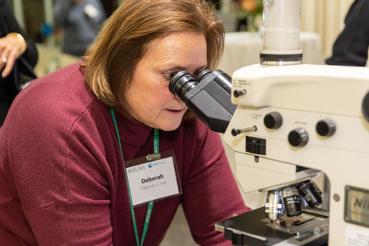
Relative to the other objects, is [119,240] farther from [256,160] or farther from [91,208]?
[256,160]

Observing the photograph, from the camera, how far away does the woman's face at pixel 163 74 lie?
1220 mm

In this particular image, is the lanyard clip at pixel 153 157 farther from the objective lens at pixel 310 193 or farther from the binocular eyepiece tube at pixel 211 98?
the objective lens at pixel 310 193

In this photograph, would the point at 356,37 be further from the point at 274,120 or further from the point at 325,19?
the point at 325,19

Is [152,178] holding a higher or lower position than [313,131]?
lower

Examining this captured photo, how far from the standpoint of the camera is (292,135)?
942mm

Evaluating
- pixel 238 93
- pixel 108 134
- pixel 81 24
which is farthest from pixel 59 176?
pixel 81 24

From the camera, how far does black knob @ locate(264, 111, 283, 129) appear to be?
96 centimetres

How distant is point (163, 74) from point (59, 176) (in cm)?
31

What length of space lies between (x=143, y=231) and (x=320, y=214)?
1.68 feet

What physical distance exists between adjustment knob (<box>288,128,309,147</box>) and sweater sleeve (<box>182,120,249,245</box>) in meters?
0.57

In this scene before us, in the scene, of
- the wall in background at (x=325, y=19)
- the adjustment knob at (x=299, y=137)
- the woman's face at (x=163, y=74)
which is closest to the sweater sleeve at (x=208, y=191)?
the woman's face at (x=163, y=74)

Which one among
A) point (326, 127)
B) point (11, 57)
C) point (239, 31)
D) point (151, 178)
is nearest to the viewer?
point (326, 127)

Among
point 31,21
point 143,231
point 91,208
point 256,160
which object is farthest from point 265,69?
point 31,21

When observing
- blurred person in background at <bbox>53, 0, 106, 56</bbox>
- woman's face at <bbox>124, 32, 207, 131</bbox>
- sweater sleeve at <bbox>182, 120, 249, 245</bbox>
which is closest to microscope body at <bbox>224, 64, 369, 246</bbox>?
woman's face at <bbox>124, 32, 207, 131</bbox>
